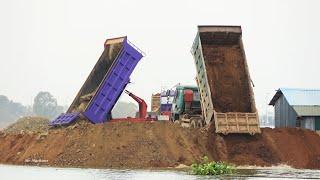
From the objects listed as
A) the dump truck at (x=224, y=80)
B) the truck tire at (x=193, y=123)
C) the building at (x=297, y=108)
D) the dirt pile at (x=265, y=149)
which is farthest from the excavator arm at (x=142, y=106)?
the dirt pile at (x=265, y=149)

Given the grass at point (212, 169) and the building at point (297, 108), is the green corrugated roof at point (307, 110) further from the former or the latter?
the grass at point (212, 169)

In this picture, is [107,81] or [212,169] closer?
[212,169]

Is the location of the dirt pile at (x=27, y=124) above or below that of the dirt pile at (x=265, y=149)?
above

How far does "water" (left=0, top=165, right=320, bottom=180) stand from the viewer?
29.4 metres

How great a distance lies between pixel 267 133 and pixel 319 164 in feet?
10.4

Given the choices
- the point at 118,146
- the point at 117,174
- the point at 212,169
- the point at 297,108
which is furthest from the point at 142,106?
the point at 117,174

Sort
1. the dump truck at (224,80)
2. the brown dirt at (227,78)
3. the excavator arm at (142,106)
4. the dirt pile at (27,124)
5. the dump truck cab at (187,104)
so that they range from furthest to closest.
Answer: the excavator arm at (142,106) → the dirt pile at (27,124) → the dump truck cab at (187,104) → the brown dirt at (227,78) → the dump truck at (224,80)

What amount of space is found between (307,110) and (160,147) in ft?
52.8

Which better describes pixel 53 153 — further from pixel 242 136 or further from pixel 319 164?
pixel 319 164

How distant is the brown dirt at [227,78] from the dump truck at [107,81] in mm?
4509

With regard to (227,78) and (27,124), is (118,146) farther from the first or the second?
(27,124)

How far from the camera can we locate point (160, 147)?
37.6 m

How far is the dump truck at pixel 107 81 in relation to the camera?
43.0 m

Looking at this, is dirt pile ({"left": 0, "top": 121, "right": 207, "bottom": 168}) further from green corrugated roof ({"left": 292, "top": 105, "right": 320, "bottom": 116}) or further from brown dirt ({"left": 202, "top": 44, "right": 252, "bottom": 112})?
green corrugated roof ({"left": 292, "top": 105, "right": 320, "bottom": 116})
